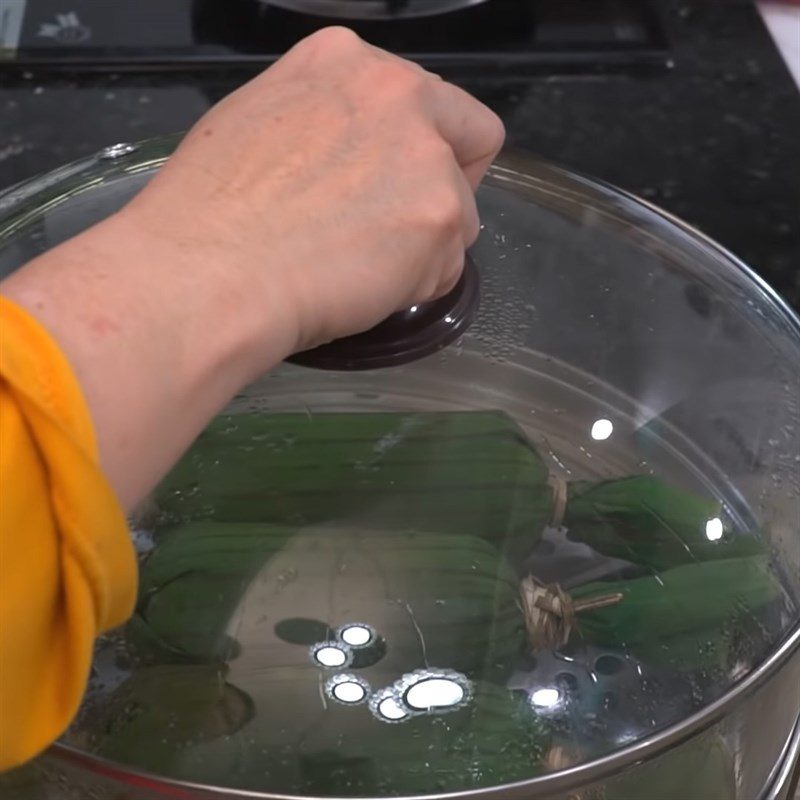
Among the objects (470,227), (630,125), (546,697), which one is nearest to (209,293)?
(470,227)

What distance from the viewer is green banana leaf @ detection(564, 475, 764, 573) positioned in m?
0.63

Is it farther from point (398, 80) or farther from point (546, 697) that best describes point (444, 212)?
point (546, 697)

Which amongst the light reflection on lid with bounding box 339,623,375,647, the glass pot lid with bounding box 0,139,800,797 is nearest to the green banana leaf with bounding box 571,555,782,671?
the glass pot lid with bounding box 0,139,800,797

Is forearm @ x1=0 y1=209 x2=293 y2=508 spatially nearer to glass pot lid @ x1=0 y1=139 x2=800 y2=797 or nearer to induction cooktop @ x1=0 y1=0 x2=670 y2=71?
glass pot lid @ x1=0 y1=139 x2=800 y2=797

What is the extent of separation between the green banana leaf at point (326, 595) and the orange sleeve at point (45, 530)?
168 mm

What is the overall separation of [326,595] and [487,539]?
0.09 m

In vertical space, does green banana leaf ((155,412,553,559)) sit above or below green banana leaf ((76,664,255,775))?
above

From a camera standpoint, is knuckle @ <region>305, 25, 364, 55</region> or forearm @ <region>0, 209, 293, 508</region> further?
knuckle @ <region>305, 25, 364, 55</region>

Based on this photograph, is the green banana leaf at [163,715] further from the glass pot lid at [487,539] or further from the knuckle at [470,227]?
the knuckle at [470,227]

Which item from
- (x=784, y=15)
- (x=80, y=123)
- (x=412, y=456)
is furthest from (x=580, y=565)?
(x=784, y=15)

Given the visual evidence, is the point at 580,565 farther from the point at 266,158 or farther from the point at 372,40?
the point at 372,40

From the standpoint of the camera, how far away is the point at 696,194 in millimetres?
1077

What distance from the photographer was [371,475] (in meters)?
0.63

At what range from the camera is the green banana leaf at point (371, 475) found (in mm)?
608
